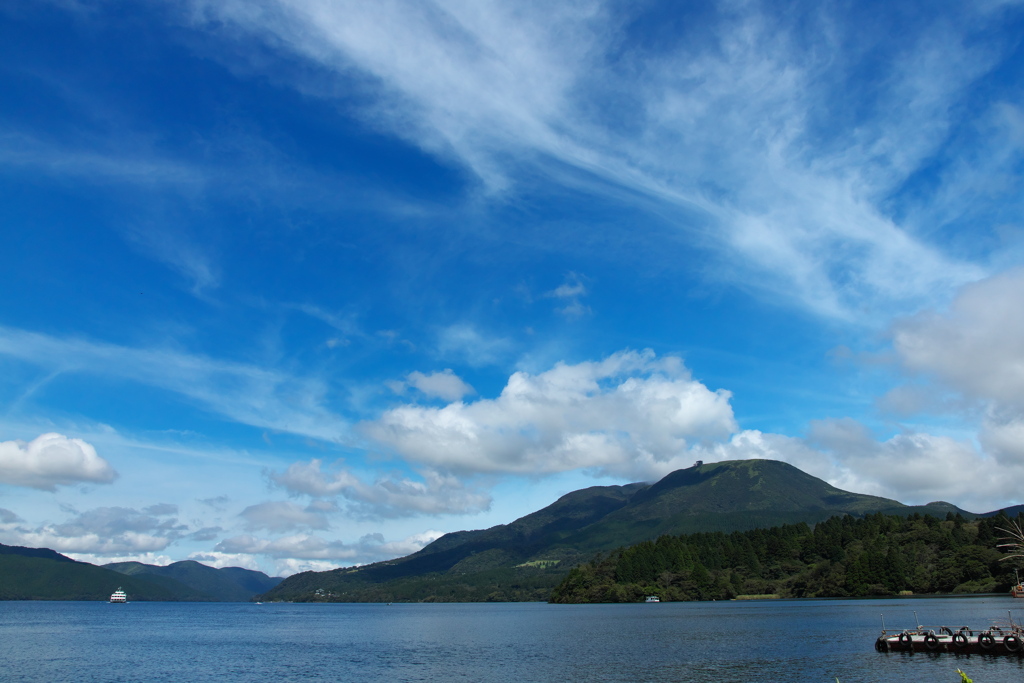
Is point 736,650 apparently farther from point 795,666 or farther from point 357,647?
point 357,647

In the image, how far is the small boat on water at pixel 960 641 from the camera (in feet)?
256

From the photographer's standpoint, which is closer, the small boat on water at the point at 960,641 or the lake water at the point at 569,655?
the lake water at the point at 569,655

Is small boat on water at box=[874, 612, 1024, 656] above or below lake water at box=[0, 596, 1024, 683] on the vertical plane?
above

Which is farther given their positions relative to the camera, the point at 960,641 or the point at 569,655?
the point at 569,655

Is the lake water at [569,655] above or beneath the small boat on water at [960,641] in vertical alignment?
beneath

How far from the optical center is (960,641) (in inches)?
3246

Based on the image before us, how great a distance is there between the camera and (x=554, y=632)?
5620 inches

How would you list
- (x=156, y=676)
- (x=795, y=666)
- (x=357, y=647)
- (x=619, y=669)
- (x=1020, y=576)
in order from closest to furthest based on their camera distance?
(x=795, y=666), (x=619, y=669), (x=156, y=676), (x=357, y=647), (x=1020, y=576)

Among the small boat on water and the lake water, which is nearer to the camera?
the lake water

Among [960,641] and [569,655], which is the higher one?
[960,641]

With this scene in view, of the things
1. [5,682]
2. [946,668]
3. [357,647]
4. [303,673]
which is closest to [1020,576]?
[946,668]

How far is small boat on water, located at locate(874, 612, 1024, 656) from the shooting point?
256ft

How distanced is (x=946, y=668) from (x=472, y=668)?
182ft

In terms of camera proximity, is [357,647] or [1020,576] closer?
[357,647]
